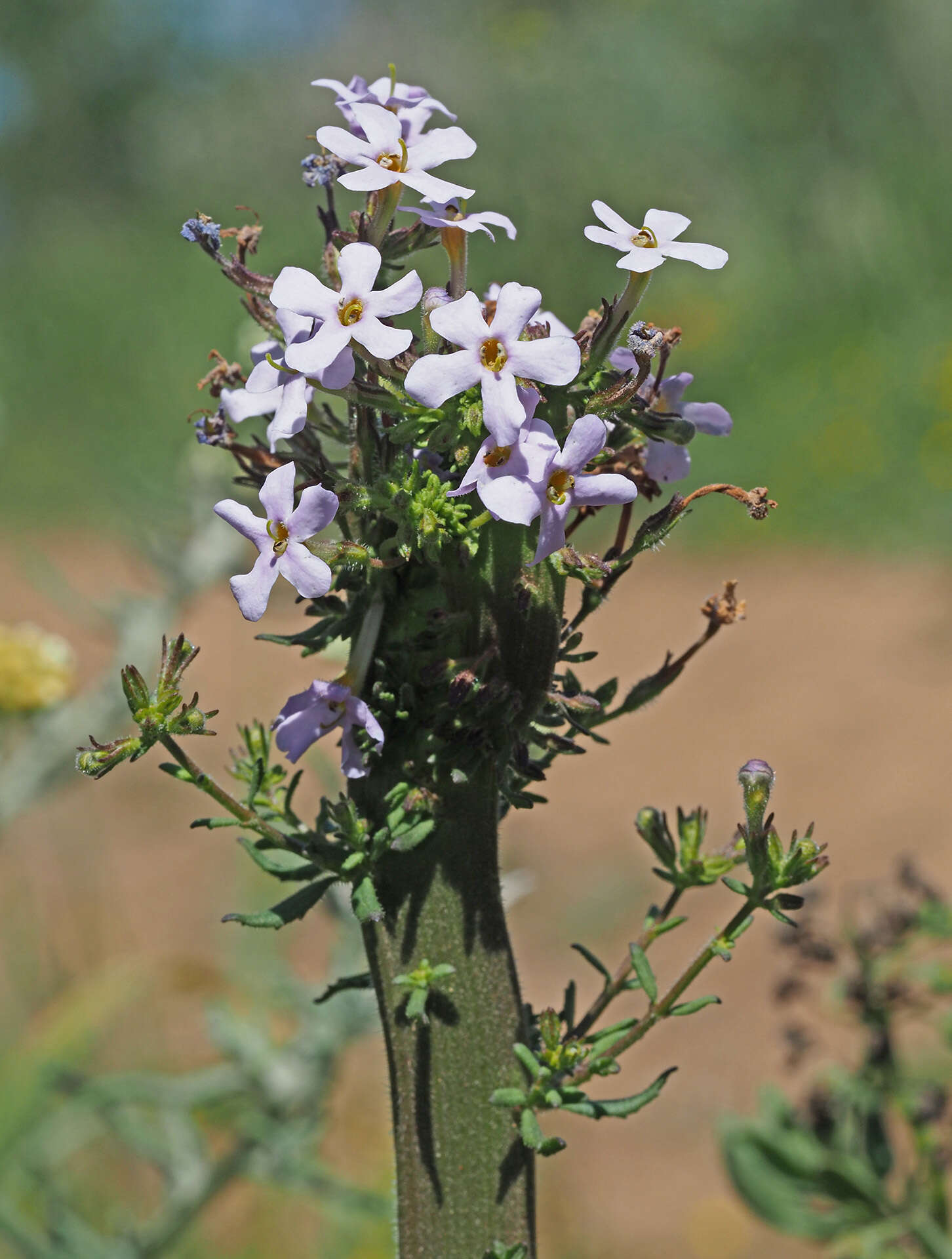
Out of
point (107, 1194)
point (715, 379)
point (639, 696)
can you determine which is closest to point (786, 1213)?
point (639, 696)

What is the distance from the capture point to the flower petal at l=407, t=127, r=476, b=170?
3.38 feet

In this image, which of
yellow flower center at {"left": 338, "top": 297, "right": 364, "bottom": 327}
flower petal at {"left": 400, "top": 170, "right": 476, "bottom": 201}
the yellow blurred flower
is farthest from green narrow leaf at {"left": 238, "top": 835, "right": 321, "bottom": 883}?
the yellow blurred flower

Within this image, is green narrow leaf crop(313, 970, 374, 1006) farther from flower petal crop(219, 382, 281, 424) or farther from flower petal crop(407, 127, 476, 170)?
flower petal crop(407, 127, 476, 170)

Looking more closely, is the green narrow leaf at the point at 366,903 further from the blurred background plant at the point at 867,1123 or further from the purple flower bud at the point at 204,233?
the blurred background plant at the point at 867,1123

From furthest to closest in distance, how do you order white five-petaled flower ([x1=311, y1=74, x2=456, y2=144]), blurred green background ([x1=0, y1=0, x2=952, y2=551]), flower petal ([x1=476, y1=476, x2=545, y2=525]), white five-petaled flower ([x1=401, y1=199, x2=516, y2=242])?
blurred green background ([x1=0, y1=0, x2=952, y2=551]) → white five-petaled flower ([x1=311, y1=74, x2=456, y2=144]) → white five-petaled flower ([x1=401, y1=199, x2=516, y2=242]) → flower petal ([x1=476, y1=476, x2=545, y2=525])

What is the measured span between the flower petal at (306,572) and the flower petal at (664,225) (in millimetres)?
380

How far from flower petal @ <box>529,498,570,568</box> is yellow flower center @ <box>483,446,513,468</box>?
42 mm

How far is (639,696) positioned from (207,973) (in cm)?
252

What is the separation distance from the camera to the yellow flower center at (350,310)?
0.94 meters

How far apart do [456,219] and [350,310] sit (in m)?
0.14

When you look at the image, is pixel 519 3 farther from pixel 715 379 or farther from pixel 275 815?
pixel 275 815

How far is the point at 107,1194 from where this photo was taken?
11.7 ft

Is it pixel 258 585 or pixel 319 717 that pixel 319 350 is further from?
pixel 319 717

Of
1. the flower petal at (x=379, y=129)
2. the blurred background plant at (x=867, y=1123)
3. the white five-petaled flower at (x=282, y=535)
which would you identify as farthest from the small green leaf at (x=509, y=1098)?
the blurred background plant at (x=867, y=1123)
